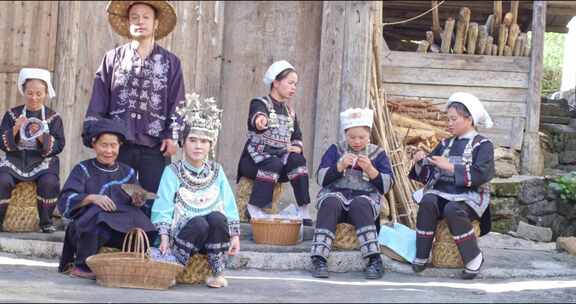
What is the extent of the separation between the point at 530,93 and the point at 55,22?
524 centimetres

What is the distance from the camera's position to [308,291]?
5617 millimetres

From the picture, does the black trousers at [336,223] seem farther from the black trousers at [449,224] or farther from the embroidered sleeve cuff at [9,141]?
the embroidered sleeve cuff at [9,141]

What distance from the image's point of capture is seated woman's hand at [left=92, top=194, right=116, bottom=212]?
5789 mm

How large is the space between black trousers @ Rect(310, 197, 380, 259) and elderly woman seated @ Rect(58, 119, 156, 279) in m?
1.24

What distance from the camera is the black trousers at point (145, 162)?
646 cm

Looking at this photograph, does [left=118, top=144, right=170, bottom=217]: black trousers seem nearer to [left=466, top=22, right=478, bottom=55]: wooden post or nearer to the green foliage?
[left=466, top=22, right=478, bottom=55]: wooden post

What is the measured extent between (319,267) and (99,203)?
1572 mm

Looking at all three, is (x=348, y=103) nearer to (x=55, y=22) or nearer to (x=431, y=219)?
(x=431, y=219)

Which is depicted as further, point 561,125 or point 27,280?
point 561,125

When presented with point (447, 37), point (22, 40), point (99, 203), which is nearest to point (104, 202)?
point (99, 203)

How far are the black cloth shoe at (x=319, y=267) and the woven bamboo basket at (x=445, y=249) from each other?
0.82m

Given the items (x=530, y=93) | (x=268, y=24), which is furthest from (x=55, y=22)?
(x=530, y=93)

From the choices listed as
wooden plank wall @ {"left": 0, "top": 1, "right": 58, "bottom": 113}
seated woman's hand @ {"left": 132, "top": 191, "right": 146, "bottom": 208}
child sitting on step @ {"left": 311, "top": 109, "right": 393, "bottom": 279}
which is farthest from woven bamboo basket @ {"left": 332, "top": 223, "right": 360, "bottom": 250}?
wooden plank wall @ {"left": 0, "top": 1, "right": 58, "bottom": 113}

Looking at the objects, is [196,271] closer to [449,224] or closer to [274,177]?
[274,177]
